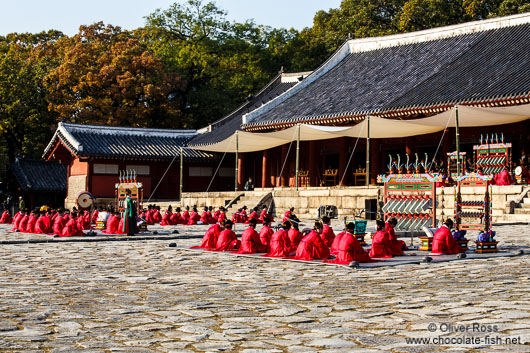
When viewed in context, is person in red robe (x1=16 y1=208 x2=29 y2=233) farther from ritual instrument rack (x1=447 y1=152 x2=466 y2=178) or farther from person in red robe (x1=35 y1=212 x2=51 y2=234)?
ritual instrument rack (x1=447 y1=152 x2=466 y2=178)

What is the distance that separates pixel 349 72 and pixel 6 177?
944 inches

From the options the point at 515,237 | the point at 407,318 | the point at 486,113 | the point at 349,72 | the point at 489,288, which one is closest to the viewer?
the point at 407,318

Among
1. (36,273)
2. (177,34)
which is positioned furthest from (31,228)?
(177,34)

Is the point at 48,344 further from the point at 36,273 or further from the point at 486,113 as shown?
the point at 486,113

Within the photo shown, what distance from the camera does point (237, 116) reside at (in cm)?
3875

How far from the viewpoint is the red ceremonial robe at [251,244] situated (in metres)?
13.7

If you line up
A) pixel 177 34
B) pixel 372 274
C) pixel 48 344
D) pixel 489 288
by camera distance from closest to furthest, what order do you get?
pixel 48 344 < pixel 489 288 < pixel 372 274 < pixel 177 34

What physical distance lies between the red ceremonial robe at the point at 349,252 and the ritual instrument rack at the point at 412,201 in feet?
16.2

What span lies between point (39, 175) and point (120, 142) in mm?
7619

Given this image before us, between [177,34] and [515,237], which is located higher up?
[177,34]

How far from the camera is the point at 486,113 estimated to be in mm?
24328

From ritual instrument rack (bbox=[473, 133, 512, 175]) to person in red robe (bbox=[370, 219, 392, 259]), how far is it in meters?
12.8

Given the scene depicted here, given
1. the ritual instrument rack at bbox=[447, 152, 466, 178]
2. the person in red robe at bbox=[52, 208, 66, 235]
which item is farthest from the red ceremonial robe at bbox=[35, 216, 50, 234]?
the ritual instrument rack at bbox=[447, 152, 466, 178]

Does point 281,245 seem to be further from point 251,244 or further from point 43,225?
point 43,225
